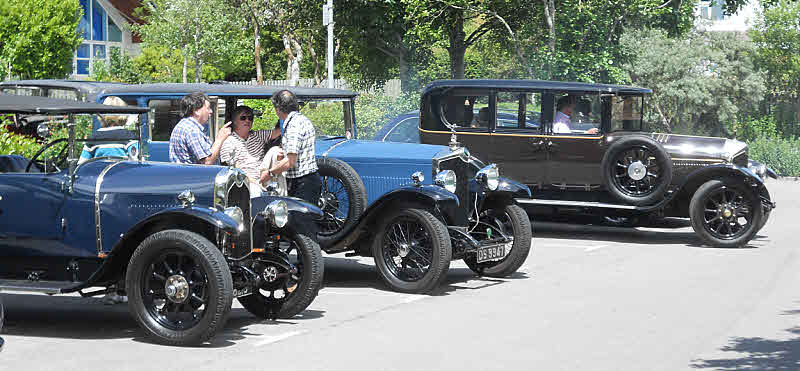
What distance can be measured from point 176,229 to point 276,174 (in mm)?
2435

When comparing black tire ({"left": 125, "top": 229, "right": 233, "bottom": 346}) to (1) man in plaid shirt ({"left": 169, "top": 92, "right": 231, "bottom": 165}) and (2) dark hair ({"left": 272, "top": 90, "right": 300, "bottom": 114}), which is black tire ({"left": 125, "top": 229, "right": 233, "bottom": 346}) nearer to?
(1) man in plaid shirt ({"left": 169, "top": 92, "right": 231, "bottom": 165})

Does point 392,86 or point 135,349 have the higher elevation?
point 392,86

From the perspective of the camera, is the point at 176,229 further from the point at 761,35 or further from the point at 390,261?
the point at 761,35

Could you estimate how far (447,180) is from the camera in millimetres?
10188

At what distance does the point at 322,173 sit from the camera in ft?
34.9

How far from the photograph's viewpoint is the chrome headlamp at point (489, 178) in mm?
10648

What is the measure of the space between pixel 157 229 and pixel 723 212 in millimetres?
8272

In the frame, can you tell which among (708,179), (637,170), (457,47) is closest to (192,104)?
(637,170)

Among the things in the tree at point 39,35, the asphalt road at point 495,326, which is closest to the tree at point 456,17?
the tree at point 39,35

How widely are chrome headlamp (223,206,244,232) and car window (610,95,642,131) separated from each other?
25.3 feet

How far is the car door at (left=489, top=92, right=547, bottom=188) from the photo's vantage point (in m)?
14.4

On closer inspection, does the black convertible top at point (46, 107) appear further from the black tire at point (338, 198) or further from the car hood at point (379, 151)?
the car hood at point (379, 151)

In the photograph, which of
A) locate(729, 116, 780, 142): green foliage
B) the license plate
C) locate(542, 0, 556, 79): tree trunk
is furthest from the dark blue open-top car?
locate(729, 116, 780, 142): green foliage

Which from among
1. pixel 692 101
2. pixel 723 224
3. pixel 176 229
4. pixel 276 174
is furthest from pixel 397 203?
pixel 692 101
